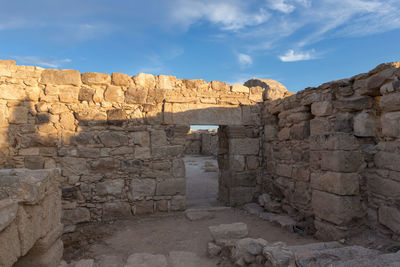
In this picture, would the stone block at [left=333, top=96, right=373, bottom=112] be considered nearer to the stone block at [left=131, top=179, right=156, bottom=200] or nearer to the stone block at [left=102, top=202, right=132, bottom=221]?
the stone block at [left=131, top=179, right=156, bottom=200]

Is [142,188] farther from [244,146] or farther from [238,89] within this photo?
[238,89]

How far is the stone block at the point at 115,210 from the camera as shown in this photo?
15.7 ft

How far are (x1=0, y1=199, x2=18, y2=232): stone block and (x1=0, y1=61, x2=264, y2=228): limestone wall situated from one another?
9.58ft

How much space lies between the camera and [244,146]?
18.6 ft

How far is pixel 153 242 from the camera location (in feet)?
12.8

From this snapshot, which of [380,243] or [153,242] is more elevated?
[380,243]

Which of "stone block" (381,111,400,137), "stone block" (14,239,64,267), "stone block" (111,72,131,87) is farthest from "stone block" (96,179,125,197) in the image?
"stone block" (381,111,400,137)

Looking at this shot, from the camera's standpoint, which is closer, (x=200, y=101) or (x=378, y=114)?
(x=378, y=114)

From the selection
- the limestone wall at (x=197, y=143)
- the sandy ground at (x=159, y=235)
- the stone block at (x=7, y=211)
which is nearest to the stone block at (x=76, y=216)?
the sandy ground at (x=159, y=235)

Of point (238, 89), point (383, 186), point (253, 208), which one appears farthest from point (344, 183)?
point (238, 89)

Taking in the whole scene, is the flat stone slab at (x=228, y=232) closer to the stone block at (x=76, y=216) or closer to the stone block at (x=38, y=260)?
the stone block at (x=38, y=260)

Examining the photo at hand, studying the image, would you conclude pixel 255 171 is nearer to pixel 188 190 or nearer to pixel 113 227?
pixel 188 190

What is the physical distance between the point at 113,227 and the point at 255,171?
3141 mm

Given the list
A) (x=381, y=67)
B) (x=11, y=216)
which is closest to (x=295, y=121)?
(x=381, y=67)
